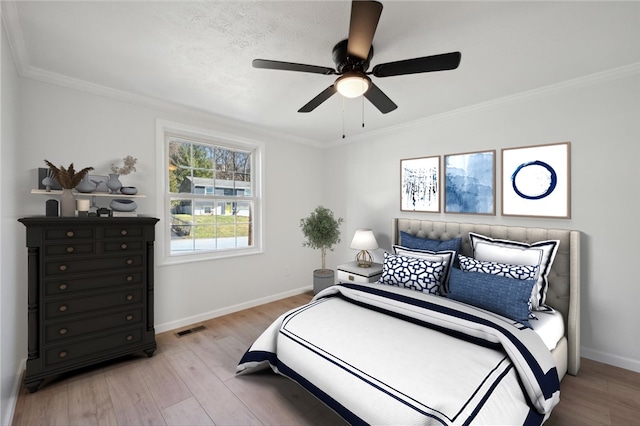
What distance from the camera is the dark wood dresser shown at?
85.6 inches

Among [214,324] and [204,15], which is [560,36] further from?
[214,324]

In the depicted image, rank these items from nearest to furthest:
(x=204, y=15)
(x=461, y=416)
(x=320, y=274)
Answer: (x=461, y=416), (x=204, y=15), (x=320, y=274)

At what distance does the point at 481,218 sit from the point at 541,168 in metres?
0.74

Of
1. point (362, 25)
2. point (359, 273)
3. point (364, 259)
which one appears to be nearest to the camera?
point (362, 25)

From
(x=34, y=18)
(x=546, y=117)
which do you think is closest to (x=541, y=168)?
(x=546, y=117)

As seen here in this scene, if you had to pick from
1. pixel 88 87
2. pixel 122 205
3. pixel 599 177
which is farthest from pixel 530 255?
pixel 88 87

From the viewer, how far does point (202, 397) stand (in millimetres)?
2131

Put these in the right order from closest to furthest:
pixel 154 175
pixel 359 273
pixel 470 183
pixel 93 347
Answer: pixel 93 347 → pixel 154 175 → pixel 470 183 → pixel 359 273

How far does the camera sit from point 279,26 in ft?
6.07

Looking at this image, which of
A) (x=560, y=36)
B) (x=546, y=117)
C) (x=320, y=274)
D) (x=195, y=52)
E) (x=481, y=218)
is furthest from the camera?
(x=320, y=274)

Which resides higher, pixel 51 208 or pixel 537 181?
pixel 537 181

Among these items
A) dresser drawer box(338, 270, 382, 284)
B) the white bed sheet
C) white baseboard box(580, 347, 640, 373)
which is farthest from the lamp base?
white baseboard box(580, 347, 640, 373)

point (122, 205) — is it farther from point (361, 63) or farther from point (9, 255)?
point (361, 63)

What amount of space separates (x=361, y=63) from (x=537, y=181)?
7.27ft
